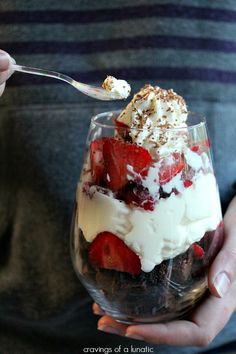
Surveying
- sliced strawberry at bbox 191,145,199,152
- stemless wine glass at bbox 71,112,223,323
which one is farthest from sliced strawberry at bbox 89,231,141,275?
sliced strawberry at bbox 191,145,199,152

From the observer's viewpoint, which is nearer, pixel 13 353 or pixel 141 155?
pixel 141 155

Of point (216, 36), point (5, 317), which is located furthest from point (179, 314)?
point (216, 36)

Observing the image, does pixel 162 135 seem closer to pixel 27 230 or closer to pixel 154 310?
pixel 154 310

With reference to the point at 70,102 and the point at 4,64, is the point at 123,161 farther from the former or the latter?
the point at 70,102

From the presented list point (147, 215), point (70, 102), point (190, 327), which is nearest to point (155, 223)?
point (147, 215)

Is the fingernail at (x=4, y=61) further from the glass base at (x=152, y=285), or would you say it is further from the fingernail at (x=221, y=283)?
the fingernail at (x=221, y=283)

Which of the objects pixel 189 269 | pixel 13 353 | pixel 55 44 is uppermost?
pixel 55 44
